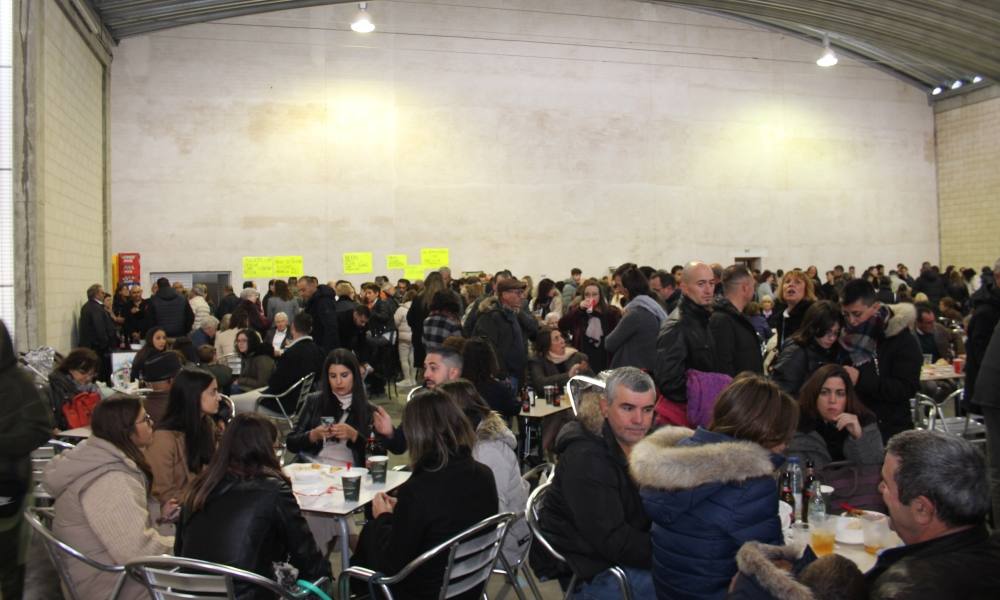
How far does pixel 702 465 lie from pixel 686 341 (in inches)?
76.2

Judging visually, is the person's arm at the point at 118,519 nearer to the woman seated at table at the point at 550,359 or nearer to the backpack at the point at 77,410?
the backpack at the point at 77,410

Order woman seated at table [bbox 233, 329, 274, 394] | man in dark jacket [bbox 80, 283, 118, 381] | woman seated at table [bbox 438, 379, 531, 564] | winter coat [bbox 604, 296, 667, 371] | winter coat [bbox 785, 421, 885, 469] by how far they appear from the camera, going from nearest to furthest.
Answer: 1. woman seated at table [bbox 438, 379, 531, 564]
2. winter coat [bbox 785, 421, 885, 469]
3. winter coat [bbox 604, 296, 667, 371]
4. woman seated at table [bbox 233, 329, 274, 394]
5. man in dark jacket [bbox 80, 283, 118, 381]

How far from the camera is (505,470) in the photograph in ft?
12.1

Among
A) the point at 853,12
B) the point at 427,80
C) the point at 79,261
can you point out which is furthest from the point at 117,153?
the point at 853,12

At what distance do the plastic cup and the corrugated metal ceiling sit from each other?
1016cm

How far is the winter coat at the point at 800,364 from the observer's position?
15.0ft

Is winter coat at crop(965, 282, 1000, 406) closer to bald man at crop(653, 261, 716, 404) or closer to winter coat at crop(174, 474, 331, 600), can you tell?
bald man at crop(653, 261, 716, 404)

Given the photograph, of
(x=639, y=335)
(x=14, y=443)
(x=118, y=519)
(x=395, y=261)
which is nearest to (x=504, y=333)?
(x=639, y=335)

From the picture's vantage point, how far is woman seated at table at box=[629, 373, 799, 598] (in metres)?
2.40

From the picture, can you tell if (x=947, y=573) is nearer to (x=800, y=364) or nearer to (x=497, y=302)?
(x=800, y=364)

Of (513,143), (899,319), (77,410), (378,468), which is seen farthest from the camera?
(513,143)

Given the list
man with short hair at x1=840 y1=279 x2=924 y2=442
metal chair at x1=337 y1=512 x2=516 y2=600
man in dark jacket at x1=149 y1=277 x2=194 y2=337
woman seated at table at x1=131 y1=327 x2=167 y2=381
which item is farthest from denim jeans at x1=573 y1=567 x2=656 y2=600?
man in dark jacket at x1=149 y1=277 x2=194 y2=337

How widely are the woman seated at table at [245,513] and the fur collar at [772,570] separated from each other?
4.94 ft

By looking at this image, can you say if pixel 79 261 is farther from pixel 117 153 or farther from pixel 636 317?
pixel 636 317
